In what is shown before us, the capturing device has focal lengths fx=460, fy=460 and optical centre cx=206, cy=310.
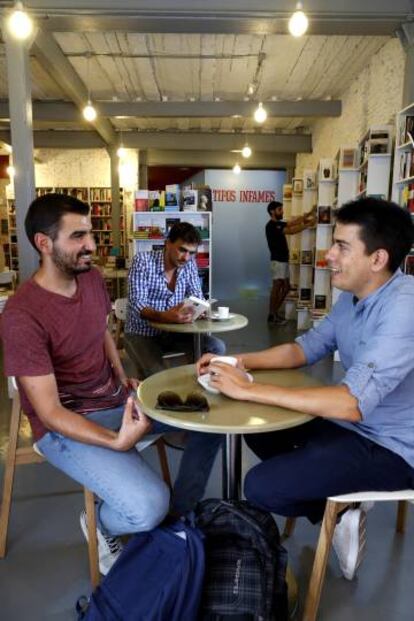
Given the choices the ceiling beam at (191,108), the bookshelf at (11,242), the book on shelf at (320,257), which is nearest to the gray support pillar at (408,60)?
the book on shelf at (320,257)

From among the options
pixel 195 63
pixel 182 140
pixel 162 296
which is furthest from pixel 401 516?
pixel 182 140

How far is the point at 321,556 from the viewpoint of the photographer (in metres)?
1.46

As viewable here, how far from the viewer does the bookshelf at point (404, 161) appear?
12.4 ft

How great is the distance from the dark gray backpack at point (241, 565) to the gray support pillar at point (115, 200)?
886 centimetres

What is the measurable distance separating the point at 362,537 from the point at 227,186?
33.4 feet

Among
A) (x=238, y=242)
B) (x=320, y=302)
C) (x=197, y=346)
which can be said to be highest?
(x=238, y=242)

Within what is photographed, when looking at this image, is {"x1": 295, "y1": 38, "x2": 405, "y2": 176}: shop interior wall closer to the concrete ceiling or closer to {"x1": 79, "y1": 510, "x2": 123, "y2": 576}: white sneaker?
the concrete ceiling

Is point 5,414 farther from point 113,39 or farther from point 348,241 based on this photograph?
point 113,39

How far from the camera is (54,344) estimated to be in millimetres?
1687

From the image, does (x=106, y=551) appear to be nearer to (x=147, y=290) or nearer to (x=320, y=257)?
(x=147, y=290)

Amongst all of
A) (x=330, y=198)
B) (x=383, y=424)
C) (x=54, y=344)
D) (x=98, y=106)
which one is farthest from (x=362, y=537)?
(x=98, y=106)

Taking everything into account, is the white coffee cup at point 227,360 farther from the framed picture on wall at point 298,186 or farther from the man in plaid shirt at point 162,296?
the framed picture on wall at point 298,186

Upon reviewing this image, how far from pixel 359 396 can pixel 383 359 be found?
5.3 inches

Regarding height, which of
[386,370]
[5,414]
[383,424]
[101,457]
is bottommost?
[5,414]
